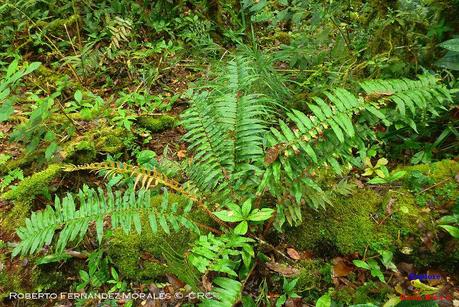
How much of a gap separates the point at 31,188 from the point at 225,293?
6.20 ft

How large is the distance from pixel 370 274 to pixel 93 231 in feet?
6.28

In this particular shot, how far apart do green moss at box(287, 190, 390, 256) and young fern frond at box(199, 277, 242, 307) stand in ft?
1.97

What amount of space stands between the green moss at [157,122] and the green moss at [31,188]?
3.72 ft

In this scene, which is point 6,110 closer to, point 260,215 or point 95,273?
point 95,273

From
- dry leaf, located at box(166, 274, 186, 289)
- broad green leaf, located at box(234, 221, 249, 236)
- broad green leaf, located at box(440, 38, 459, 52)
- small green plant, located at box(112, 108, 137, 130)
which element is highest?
broad green leaf, located at box(440, 38, 459, 52)

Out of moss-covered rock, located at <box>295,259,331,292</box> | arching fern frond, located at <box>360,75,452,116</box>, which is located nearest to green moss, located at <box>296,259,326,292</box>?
moss-covered rock, located at <box>295,259,331,292</box>

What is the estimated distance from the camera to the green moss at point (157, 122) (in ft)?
13.0

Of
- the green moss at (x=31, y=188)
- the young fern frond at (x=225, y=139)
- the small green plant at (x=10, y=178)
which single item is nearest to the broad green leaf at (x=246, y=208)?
the young fern frond at (x=225, y=139)

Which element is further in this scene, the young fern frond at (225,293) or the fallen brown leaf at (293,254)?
the fallen brown leaf at (293,254)

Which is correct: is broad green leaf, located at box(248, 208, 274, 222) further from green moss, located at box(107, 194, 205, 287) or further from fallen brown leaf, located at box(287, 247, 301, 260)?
green moss, located at box(107, 194, 205, 287)

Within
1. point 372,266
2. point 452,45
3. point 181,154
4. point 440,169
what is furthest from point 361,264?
point 181,154

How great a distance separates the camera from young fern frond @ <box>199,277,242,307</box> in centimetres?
199

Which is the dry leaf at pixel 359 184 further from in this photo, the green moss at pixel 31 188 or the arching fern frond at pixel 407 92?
the green moss at pixel 31 188

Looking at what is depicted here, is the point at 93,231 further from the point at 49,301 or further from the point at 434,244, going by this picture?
the point at 434,244
